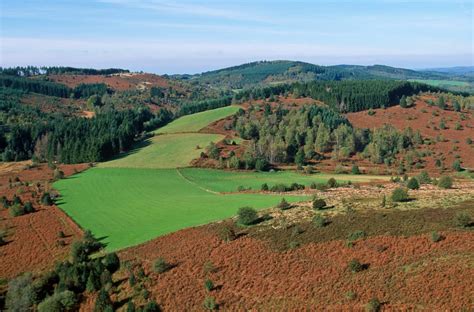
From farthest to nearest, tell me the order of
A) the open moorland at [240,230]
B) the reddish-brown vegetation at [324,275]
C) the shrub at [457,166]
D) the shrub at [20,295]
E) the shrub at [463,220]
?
the shrub at [457,166] → the shrub at [463,220] → the shrub at [20,295] → the open moorland at [240,230] → the reddish-brown vegetation at [324,275]

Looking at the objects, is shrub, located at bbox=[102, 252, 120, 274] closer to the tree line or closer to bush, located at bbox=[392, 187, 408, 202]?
bush, located at bbox=[392, 187, 408, 202]

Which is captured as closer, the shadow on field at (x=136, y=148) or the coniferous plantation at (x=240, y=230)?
the coniferous plantation at (x=240, y=230)

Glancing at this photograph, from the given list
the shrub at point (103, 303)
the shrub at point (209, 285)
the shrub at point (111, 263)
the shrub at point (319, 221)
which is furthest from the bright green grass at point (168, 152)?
the shrub at point (209, 285)

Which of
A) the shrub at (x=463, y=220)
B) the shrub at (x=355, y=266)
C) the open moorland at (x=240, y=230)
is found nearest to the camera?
the open moorland at (x=240, y=230)

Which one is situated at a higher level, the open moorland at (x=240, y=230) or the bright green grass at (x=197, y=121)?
the bright green grass at (x=197, y=121)

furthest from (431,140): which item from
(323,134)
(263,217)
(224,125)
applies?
(263,217)

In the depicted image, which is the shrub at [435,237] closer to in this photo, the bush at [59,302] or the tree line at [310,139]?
the bush at [59,302]

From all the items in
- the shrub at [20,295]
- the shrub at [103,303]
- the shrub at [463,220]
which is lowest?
the shrub at [20,295]
